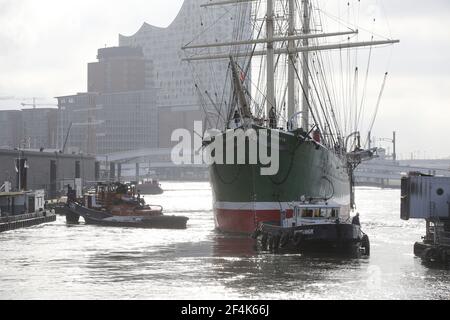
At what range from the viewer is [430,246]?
154ft

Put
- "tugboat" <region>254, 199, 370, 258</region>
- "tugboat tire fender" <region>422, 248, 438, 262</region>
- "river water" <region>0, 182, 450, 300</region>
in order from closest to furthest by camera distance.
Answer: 1. "river water" <region>0, 182, 450, 300</region>
2. "tugboat tire fender" <region>422, 248, 438, 262</region>
3. "tugboat" <region>254, 199, 370, 258</region>

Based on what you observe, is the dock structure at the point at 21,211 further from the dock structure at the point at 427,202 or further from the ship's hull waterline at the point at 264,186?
the dock structure at the point at 427,202

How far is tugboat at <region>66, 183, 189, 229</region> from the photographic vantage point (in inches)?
2943

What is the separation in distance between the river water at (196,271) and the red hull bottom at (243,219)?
53.0 inches

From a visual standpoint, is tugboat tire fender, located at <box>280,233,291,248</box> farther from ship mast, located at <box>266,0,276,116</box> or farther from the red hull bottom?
ship mast, located at <box>266,0,276,116</box>

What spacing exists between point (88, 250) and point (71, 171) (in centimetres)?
9446

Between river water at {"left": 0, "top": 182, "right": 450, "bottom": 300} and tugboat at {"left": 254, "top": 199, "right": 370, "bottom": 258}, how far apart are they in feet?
2.96

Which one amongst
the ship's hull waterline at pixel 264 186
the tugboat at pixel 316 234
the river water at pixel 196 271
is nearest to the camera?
the river water at pixel 196 271

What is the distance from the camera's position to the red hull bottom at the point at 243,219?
61.0m

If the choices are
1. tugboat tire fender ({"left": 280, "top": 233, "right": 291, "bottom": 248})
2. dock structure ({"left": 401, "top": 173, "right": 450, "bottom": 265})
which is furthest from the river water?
dock structure ({"left": 401, "top": 173, "right": 450, "bottom": 265})

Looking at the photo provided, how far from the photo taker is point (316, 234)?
47625 mm

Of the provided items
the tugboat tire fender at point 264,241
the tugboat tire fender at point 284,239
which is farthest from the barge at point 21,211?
the tugboat tire fender at point 284,239
